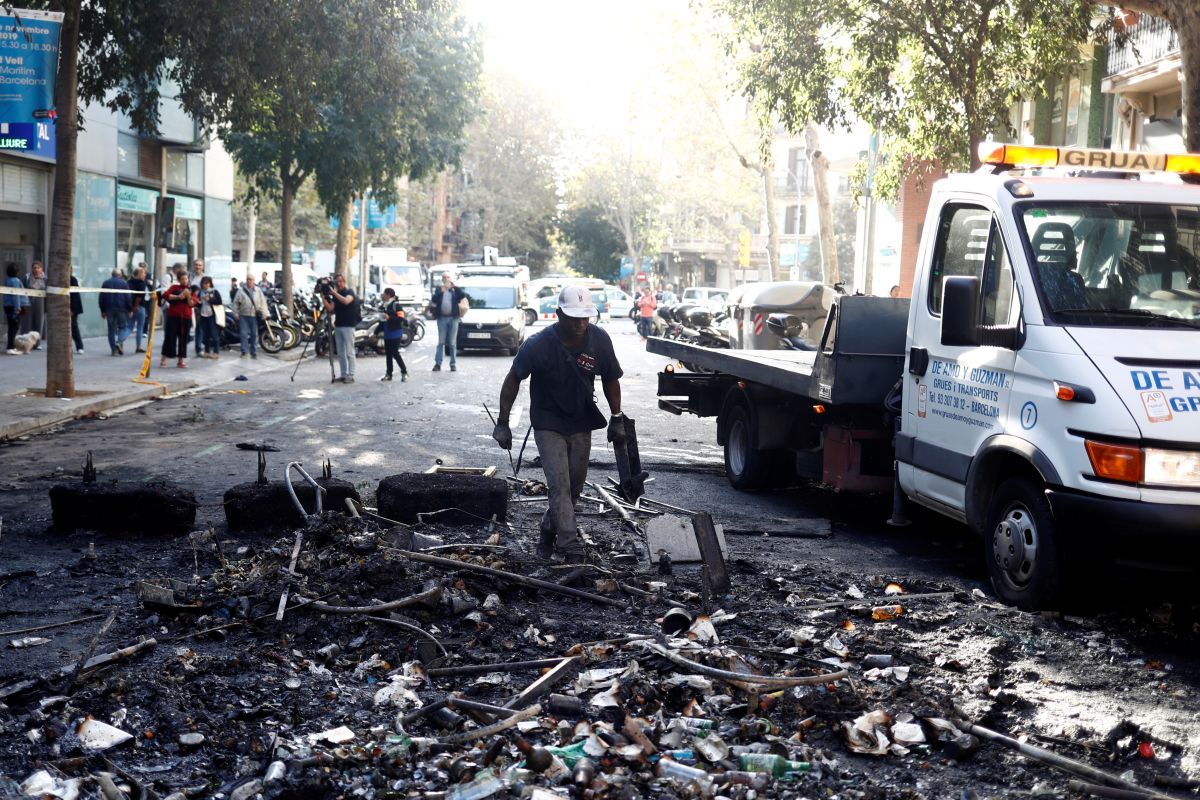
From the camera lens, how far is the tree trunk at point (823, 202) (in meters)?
33.5

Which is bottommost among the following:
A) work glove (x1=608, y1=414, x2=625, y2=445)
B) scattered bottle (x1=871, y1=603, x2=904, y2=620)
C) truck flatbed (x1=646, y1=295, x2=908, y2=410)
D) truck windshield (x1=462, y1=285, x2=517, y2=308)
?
scattered bottle (x1=871, y1=603, x2=904, y2=620)

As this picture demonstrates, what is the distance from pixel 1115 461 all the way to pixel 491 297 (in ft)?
87.8

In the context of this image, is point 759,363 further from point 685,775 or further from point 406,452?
point 685,775

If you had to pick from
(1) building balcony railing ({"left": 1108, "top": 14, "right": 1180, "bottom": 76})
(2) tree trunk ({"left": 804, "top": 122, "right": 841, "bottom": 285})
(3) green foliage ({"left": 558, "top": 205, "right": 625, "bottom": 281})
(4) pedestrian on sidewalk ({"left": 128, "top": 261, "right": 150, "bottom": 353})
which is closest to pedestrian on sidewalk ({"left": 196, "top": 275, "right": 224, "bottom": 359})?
(4) pedestrian on sidewalk ({"left": 128, "top": 261, "right": 150, "bottom": 353})

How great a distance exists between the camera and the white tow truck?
6.04m

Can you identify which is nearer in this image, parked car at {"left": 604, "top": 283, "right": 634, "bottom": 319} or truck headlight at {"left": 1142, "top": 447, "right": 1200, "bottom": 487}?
truck headlight at {"left": 1142, "top": 447, "right": 1200, "bottom": 487}

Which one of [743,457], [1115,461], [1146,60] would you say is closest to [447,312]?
[1146,60]

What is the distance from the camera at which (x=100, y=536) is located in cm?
862

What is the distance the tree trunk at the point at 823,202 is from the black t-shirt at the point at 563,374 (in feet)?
86.2

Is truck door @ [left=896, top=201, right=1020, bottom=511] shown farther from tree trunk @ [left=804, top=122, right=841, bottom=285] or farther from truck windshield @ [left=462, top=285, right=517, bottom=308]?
tree trunk @ [left=804, top=122, right=841, bottom=285]

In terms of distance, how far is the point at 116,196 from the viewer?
31281 mm

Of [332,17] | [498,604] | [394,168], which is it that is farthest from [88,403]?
[394,168]

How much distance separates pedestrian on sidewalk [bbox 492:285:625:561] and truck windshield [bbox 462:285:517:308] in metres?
24.2

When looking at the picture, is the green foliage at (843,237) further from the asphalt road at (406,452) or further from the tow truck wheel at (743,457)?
the tow truck wheel at (743,457)
